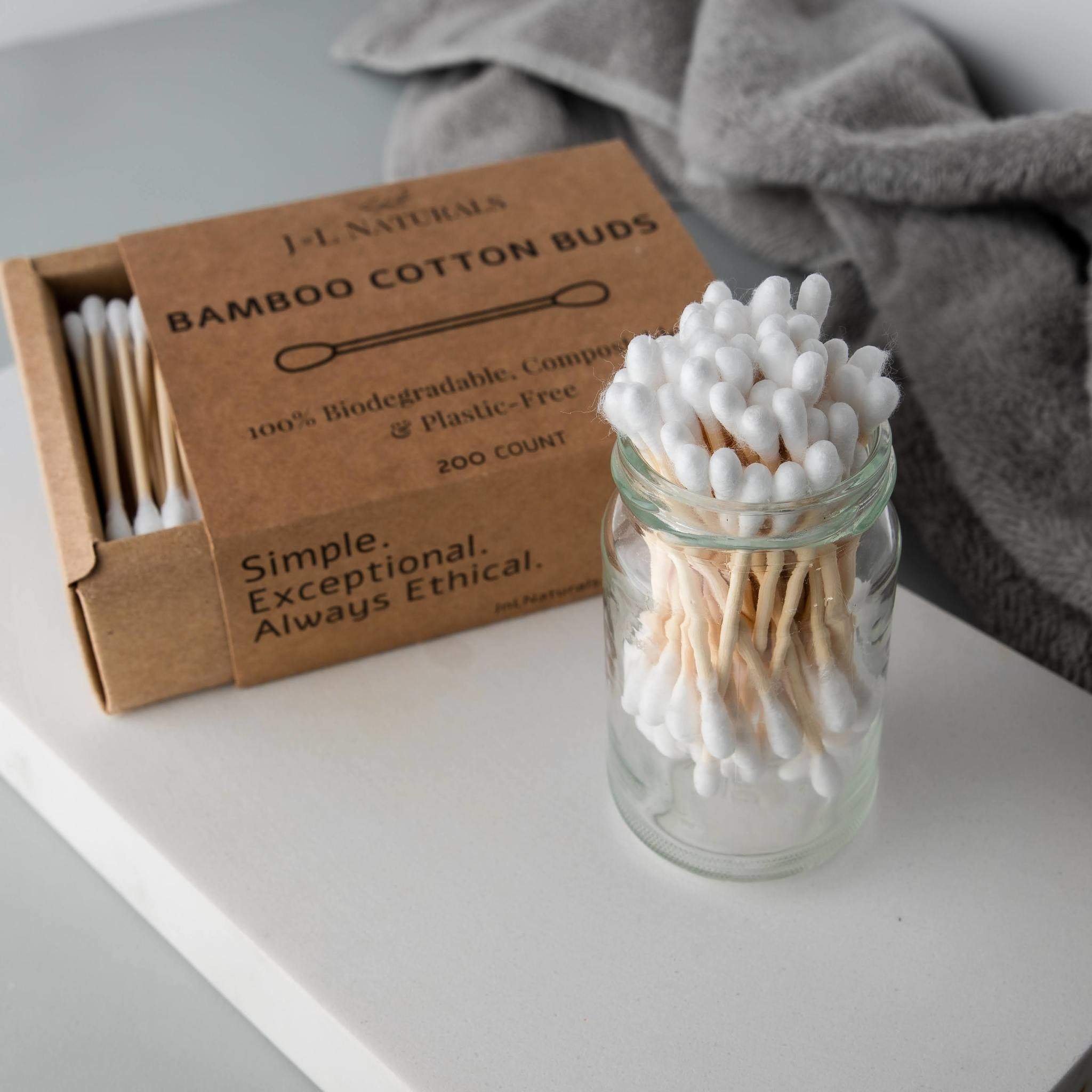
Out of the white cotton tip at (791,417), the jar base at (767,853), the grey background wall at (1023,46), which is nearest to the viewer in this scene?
the white cotton tip at (791,417)

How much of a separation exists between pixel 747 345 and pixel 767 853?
18 centimetres

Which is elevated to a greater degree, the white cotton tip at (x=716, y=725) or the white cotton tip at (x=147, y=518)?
the white cotton tip at (x=147, y=518)

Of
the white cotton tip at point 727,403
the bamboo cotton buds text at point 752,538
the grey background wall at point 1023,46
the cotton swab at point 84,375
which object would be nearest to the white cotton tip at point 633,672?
the bamboo cotton buds text at point 752,538

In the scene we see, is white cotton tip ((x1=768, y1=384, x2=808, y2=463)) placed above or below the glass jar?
above

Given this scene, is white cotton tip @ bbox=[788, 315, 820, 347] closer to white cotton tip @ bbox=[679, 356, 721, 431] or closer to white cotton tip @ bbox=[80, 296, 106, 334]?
white cotton tip @ bbox=[679, 356, 721, 431]

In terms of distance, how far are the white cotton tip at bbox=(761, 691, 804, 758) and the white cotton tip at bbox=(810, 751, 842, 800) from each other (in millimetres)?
14

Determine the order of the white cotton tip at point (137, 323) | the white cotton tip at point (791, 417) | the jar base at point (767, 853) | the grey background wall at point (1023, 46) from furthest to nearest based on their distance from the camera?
the grey background wall at point (1023, 46)
the white cotton tip at point (137, 323)
the jar base at point (767, 853)
the white cotton tip at point (791, 417)

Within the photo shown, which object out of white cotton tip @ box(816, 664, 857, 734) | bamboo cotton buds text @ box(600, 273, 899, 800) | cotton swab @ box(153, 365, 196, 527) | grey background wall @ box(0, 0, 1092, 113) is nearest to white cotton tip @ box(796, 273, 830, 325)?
bamboo cotton buds text @ box(600, 273, 899, 800)

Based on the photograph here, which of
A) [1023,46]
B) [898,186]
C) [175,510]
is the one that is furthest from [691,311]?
[1023,46]

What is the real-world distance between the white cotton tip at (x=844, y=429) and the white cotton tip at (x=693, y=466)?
34 millimetres

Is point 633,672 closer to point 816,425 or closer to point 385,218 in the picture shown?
point 816,425

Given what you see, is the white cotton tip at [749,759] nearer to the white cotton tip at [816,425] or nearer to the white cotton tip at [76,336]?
the white cotton tip at [816,425]

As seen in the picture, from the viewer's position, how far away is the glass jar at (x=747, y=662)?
0.36 m

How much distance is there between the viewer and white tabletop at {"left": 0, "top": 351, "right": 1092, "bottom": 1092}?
396mm
